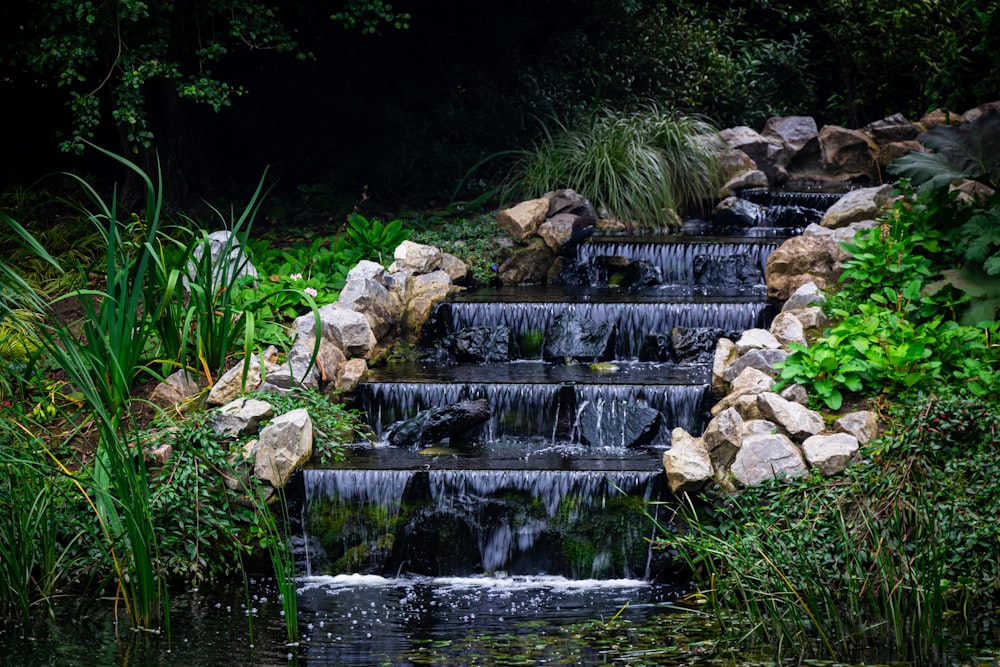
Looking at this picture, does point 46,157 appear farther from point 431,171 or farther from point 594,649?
point 594,649

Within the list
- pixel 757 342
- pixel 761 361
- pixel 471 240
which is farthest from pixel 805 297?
pixel 471 240

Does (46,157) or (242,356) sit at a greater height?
(46,157)

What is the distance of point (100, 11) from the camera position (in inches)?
286

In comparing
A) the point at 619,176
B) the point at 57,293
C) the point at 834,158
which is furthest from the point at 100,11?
the point at 834,158

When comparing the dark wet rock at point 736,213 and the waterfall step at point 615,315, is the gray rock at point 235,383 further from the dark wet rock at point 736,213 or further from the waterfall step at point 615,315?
the dark wet rock at point 736,213

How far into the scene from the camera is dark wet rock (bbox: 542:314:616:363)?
7.03 meters

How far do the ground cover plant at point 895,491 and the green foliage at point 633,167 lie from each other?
9.21ft

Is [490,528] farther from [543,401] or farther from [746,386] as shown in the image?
[746,386]

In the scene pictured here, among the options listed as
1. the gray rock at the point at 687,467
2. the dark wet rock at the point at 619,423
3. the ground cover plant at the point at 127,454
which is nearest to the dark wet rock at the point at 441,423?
the ground cover plant at the point at 127,454

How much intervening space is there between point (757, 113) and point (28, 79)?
310 inches

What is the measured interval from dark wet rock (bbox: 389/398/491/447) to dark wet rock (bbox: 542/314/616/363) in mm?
1214

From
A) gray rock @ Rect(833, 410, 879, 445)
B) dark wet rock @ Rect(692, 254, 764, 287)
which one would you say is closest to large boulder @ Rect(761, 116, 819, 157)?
dark wet rock @ Rect(692, 254, 764, 287)

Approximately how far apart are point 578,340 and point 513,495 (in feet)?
6.87

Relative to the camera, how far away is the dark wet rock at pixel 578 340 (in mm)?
7031
